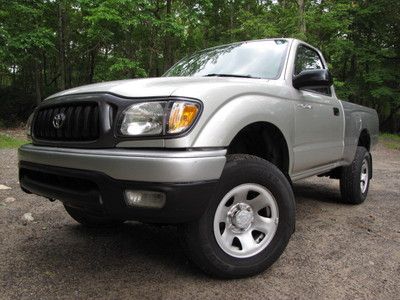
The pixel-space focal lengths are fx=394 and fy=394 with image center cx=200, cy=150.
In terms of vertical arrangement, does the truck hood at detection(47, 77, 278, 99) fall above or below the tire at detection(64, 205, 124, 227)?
above

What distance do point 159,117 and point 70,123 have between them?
27.6 inches

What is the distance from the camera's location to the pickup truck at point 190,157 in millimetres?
2299

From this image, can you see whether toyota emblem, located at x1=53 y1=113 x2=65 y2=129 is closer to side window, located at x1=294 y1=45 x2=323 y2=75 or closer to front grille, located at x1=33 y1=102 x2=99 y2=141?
front grille, located at x1=33 y1=102 x2=99 y2=141

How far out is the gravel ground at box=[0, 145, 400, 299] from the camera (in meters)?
2.52

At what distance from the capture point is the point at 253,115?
2801 millimetres

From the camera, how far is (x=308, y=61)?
14.1 feet

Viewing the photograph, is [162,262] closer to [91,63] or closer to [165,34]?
[165,34]

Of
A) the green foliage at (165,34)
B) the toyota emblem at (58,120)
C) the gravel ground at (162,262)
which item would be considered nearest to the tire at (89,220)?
the gravel ground at (162,262)

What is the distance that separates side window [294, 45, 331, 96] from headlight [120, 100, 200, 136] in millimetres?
1777

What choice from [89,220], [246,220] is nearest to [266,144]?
[246,220]

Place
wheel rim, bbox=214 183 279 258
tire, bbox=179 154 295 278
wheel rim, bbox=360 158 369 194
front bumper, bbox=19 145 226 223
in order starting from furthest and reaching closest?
wheel rim, bbox=360 158 369 194, wheel rim, bbox=214 183 279 258, tire, bbox=179 154 295 278, front bumper, bbox=19 145 226 223

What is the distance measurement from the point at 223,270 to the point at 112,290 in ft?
2.36

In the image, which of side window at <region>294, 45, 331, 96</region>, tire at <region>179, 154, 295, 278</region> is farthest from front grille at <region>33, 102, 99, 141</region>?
side window at <region>294, 45, 331, 96</region>

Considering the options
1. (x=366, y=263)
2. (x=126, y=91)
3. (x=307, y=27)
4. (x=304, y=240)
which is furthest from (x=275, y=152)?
(x=307, y=27)
